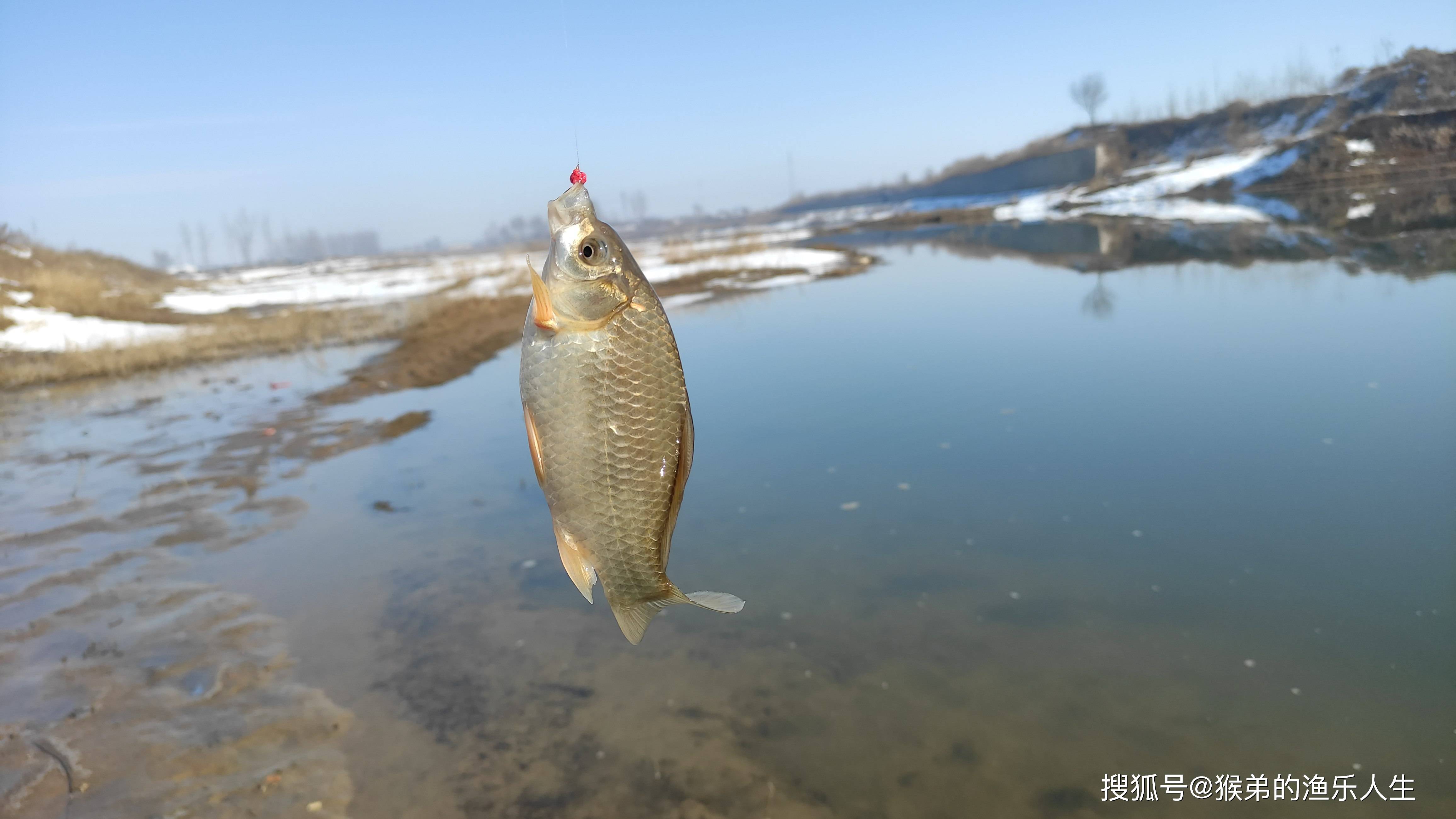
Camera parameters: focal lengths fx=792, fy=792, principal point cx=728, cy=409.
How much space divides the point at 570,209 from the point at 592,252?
0.40 feet

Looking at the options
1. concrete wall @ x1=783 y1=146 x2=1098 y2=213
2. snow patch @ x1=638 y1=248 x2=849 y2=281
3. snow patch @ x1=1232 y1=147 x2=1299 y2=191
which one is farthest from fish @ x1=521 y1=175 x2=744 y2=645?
concrete wall @ x1=783 y1=146 x2=1098 y2=213

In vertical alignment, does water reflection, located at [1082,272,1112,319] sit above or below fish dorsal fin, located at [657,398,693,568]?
below

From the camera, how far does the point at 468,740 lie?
4941 mm

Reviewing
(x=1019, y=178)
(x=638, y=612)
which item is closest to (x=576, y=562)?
(x=638, y=612)

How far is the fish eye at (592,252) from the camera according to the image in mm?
1739

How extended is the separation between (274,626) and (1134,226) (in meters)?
38.9

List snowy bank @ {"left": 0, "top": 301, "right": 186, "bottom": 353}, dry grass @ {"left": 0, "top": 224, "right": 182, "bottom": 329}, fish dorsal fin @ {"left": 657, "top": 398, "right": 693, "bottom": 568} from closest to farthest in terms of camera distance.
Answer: fish dorsal fin @ {"left": 657, "top": 398, "right": 693, "bottom": 568}
snowy bank @ {"left": 0, "top": 301, "right": 186, "bottom": 353}
dry grass @ {"left": 0, "top": 224, "right": 182, "bottom": 329}

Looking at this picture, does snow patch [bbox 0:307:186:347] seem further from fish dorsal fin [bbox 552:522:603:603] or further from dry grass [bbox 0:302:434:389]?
fish dorsal fin [bbox 552:522:603:603]

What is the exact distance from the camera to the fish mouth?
1784mm

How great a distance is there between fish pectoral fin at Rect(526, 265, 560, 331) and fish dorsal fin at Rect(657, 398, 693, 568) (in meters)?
0.35

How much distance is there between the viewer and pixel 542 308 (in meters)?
1.77

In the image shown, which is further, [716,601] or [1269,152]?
[1269,152]

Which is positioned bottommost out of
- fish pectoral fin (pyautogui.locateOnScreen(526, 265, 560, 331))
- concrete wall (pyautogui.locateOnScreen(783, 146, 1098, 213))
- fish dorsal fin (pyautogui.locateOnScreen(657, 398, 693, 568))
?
fish dorsal fin (pyautogui.locateOnScreen(657, 398, 693, 568))

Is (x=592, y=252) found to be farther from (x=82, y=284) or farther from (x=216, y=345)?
(x=82, y=284)
